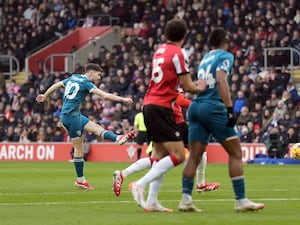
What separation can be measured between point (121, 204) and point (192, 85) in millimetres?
2416

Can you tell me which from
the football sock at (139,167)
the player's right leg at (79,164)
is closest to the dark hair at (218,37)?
the football sock at (139,167)

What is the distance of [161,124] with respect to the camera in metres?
13.0

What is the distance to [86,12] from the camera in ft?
153

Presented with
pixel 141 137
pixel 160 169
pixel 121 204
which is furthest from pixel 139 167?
pixel 141 137

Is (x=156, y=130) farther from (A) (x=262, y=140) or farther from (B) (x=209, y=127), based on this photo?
(A) (x=262, y=140)

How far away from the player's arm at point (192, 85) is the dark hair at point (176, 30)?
1.63 ft

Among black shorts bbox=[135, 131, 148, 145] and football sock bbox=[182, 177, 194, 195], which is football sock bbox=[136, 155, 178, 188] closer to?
football sock bbox=[182, 177, 194, 195]

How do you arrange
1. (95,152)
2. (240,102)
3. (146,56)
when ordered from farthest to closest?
(146,56) < (95,152) < (240,102)

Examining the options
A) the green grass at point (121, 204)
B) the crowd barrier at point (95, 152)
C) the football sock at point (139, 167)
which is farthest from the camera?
the crowd barrier at point (95, 152)

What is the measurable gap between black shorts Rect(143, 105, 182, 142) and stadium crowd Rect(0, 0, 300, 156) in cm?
1938

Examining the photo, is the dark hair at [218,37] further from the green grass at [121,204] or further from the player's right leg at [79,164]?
the player's right leg at [79,164]

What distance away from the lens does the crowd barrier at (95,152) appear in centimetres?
3319

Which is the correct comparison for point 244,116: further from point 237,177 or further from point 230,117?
point 230,117

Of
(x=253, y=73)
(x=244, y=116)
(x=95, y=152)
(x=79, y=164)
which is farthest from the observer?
(x=95, y=152)
